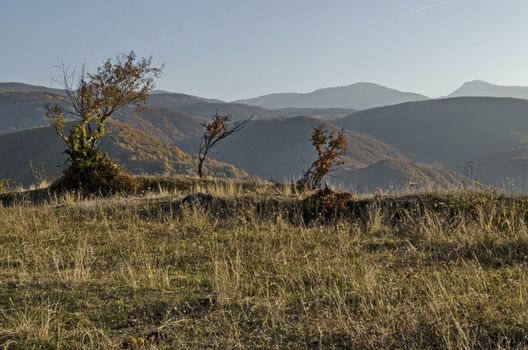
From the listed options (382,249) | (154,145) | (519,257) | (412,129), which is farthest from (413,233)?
(412,129)

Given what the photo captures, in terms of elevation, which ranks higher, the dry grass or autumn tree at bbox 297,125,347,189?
autumn tree at bbox 297,125,347,189

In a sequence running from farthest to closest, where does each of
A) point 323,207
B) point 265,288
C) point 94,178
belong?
point 94,178, point 323,207, point 265,288

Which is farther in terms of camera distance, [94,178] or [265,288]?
[94,178]

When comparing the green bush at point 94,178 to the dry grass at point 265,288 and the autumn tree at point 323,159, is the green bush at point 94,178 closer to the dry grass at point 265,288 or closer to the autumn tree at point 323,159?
the autumn tree at point 323,159

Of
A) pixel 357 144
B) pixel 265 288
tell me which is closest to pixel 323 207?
pixel 265 288

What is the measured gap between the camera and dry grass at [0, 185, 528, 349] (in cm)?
386

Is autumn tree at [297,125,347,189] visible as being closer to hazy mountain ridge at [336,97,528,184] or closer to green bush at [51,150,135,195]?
green bush at [51,150,135,195]

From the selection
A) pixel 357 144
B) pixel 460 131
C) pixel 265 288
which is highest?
pixel 265 288

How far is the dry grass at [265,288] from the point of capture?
12.7 ft

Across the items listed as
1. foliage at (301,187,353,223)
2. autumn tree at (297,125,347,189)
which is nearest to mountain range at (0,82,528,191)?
autumn tree at (297,125,347,189)

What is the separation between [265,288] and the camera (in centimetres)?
514

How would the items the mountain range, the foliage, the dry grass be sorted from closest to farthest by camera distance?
the dry grass → the foliage → the mountain range

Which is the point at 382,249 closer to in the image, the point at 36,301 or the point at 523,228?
the point at 523,228

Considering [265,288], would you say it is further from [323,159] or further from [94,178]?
Answer: [94,178]
